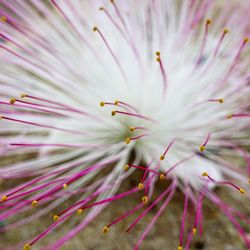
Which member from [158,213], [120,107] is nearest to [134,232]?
[158,213]

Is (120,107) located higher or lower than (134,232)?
higher

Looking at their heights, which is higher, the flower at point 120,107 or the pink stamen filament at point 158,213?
the flower at point 120,107

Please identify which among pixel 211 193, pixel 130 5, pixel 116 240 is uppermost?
pixel 130 5

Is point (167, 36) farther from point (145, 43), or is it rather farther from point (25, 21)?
point (25, 21)

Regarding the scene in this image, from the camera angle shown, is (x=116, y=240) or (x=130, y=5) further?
(x=130, y=5)

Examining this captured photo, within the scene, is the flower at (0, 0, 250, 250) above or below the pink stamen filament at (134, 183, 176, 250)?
above

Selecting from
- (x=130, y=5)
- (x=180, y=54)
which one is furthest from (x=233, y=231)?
(x=130, y=5)

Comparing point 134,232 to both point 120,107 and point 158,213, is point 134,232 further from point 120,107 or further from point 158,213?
point 120,107

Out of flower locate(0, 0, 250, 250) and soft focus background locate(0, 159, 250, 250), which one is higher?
flower locate(0, 0, 250, 250)
